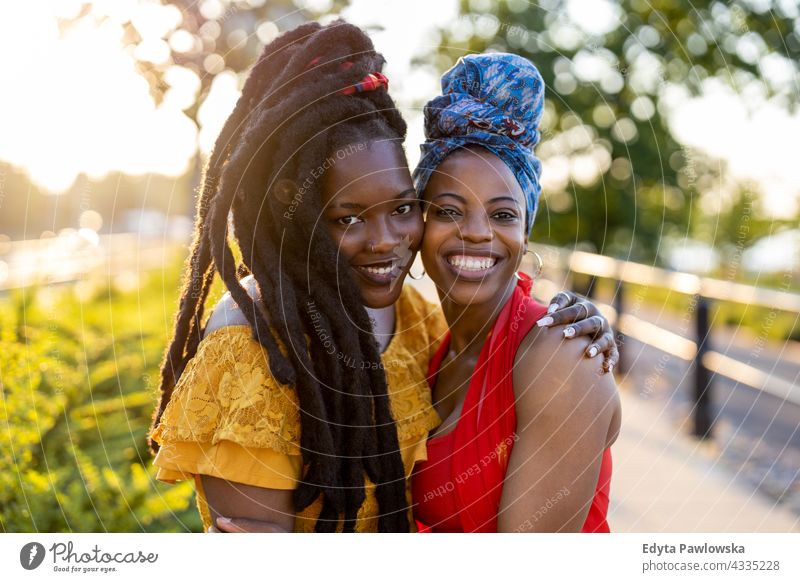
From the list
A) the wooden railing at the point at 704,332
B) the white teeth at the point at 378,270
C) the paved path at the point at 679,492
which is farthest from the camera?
the wooden railing at the point at 704,332

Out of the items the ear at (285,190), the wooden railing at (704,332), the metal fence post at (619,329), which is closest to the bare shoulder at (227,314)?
the ear at (285,190)

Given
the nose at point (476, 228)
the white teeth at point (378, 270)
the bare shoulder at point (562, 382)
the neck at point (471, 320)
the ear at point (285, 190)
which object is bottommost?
the neck at point (471, 320)

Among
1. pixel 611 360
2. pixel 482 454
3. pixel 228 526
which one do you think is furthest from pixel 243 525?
pixel 611 360

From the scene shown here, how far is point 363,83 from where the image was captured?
2.34m

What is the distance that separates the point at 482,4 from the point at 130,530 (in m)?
6.36

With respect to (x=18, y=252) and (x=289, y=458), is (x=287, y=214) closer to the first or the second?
(x=289, y=458)

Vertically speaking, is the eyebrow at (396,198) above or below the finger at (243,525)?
above

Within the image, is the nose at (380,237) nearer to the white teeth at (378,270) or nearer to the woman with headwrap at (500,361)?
the white teeth at (378,270)

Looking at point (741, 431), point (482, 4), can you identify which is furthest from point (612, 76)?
point (741, 431)

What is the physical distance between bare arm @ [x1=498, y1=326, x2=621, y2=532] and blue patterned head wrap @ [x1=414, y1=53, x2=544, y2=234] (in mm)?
551

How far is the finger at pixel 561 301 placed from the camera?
7.82ft

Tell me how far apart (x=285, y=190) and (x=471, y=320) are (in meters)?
0.81

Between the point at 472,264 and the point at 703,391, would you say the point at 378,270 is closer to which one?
the point at 472,264
